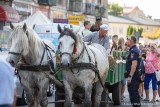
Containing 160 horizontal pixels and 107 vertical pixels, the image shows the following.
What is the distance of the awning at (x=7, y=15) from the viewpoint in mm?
30172

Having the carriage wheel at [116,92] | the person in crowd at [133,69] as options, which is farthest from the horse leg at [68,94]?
the carriage wheel at [116,92]

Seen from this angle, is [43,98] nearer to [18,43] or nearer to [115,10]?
[18,43]

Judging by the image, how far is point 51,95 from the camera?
50.5 ft

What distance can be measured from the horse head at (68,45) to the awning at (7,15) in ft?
71.4

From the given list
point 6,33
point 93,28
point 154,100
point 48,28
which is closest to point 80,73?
point 93,28

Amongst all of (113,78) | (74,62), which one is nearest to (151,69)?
(113,78)

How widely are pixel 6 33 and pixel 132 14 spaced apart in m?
139

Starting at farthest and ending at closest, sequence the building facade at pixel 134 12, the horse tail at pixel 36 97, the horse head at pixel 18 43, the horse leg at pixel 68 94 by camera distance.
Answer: the building facade at pixel 134 12 < the horse tail at pixel 36 97 < the horse leg at pixel 68 94 < the horse head at pixel 18 43

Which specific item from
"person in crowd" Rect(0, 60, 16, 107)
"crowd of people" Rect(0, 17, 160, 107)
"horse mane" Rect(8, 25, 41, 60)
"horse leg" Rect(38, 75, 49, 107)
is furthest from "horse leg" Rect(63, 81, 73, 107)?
"person in crowd" Rect(0, 60, 16, 107)

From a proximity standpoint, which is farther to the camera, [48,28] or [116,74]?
[48,28]

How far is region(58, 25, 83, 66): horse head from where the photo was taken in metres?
8.48

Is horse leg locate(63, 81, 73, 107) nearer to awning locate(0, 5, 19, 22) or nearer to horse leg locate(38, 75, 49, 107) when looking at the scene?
horse leg locate(38, 75, 49, 107)

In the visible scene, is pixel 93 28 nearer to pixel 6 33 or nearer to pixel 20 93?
pixel 20 93

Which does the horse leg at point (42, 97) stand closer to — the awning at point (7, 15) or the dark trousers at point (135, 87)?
the dark trousers at point (135, 87)
